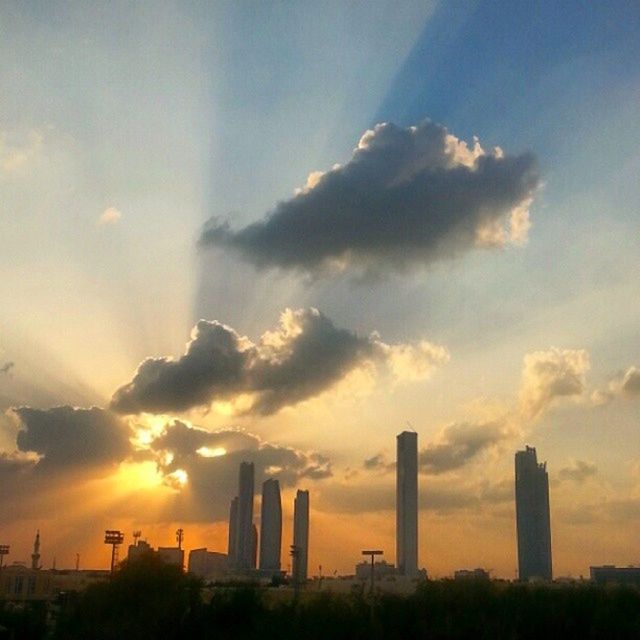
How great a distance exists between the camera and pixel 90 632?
3659 centimetres

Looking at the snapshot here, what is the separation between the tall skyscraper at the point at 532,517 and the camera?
581 ft

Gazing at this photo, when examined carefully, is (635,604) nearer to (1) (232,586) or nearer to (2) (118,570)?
(1) (232,586)

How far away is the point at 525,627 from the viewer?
1321 inches

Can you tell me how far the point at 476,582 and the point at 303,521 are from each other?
501 feet

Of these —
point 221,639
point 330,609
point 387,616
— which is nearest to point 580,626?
point 387,616

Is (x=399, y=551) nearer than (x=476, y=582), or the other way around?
(x=476, y=582)

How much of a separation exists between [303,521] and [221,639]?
152790 millimetres

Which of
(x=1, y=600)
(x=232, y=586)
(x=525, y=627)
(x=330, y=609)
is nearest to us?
(x=525, y=627)

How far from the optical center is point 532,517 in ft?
601

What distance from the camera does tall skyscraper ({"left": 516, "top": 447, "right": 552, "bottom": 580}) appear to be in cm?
17700

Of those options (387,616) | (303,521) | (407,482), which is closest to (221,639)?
(387,616)

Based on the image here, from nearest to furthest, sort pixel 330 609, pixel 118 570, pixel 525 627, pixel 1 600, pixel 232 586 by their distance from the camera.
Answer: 1. pixel 525 627
2. pixel 330 609
3. pixel 118 570
4. pixel 232 586
5. pixel 1 600

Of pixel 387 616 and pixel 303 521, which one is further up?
pixel 303 521

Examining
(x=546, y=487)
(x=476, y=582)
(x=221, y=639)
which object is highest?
(x=546, y=487)
